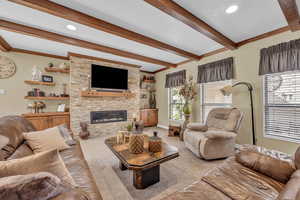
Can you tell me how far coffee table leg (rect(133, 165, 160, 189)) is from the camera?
166 centimetres

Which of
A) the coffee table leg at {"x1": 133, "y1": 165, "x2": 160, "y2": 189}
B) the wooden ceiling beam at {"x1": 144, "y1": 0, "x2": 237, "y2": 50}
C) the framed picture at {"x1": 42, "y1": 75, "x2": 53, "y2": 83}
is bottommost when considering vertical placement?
the coffee table leg at {"x1": 133, "y1": 165, "x2": 160, "y2": 189}

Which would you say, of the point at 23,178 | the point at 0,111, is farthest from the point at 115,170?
the point at 0,111

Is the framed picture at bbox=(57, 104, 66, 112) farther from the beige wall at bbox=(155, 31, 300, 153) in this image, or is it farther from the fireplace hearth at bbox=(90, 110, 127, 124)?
the beige wall at bbox=(155, 31, 300, 153)

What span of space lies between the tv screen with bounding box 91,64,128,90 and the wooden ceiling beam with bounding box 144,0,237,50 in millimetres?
3031

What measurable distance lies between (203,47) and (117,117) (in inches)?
141

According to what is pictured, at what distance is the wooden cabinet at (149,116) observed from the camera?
17.8 feet

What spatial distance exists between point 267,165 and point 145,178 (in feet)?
4.42

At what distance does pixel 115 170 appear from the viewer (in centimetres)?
213

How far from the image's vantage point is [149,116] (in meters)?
5.58

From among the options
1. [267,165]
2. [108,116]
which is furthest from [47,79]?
[267,165]

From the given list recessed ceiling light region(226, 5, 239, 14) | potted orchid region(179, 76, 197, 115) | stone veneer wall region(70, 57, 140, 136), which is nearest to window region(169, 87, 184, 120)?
potted orchid region(179, 76, 197, 115)

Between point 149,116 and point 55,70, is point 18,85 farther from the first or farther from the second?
point 149,116

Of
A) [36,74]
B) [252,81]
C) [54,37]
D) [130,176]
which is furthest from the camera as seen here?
[36,74]

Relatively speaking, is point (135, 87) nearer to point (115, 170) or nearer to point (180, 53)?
point (180, 53)
